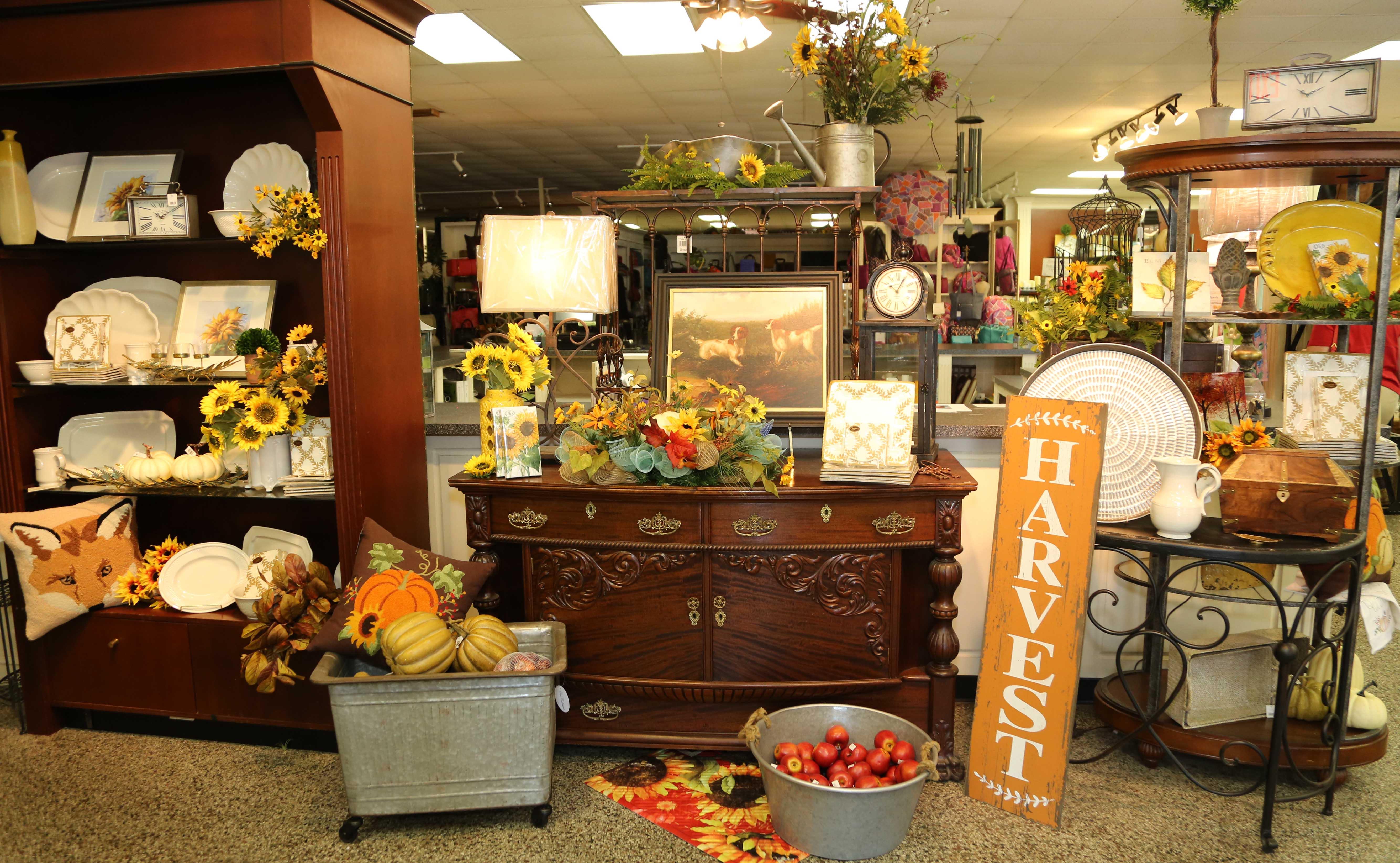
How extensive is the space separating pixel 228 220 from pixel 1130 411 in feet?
8.92

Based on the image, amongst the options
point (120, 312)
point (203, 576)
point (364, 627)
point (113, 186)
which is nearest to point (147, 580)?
point (203, 576)

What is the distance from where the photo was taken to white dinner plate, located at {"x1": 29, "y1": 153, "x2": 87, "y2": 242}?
2912mm

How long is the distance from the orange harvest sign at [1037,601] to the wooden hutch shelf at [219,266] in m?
1.88

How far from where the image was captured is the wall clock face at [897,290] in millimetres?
2584

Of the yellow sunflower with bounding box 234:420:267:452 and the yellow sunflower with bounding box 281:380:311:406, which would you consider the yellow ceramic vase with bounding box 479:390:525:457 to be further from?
the yellow sunflower with bounding box 234:420:267:452

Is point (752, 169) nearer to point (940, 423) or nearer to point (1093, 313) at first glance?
point (940, 423)

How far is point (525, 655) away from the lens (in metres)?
2.33

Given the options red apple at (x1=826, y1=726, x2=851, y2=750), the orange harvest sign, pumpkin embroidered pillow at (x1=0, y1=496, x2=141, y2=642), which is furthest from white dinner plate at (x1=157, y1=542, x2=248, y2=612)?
the orange harvest sign

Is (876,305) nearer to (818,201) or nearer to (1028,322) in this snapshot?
(818,201)

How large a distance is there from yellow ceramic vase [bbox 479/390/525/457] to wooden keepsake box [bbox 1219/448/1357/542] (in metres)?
1.97

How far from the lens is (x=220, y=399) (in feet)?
8.73

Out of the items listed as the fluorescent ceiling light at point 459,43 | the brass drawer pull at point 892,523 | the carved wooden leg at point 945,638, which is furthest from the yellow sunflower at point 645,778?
the fluorescent ceiling light at point 459,43

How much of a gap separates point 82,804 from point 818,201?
2.80 metres

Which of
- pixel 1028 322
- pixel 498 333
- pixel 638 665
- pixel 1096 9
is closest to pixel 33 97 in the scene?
pixel 498 333
